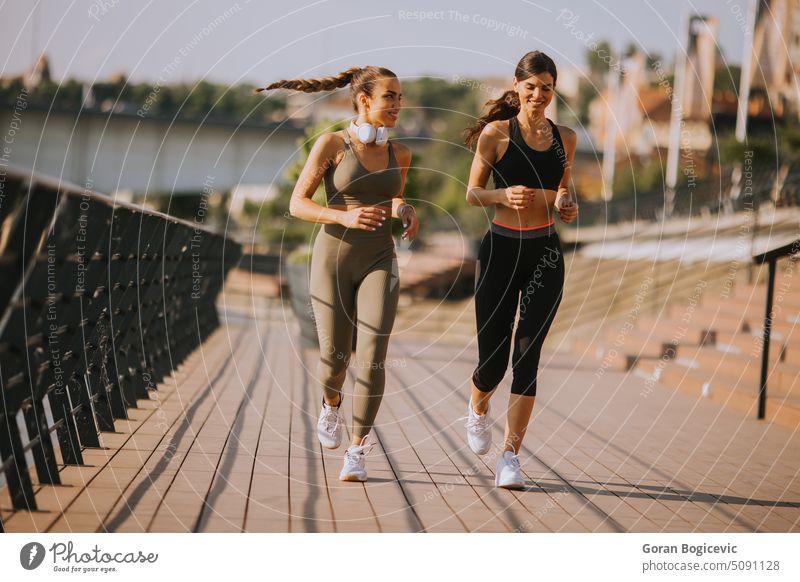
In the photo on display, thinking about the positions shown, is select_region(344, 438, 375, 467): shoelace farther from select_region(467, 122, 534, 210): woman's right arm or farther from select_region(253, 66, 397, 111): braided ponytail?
select_region(253, 66, 397, 111): braided ponytail

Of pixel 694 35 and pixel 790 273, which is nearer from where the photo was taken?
pixel 790 273

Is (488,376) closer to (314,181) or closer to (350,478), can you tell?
(350,478)

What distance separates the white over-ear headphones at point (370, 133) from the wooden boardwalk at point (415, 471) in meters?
1.62

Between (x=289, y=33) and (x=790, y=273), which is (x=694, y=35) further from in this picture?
(x=289, y=33)

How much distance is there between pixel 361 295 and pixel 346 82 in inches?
41.5

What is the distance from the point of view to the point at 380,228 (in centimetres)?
532

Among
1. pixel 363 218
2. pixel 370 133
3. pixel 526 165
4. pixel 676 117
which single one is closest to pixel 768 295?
pixel 526 165


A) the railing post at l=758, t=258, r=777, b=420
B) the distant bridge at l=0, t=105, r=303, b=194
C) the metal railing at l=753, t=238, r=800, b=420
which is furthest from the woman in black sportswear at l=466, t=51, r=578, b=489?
the distant bridge at l=0, t=105, r=303, b=194

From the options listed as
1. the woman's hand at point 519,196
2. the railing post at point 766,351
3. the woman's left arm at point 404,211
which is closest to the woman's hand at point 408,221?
the woman's left arm at point 404,211

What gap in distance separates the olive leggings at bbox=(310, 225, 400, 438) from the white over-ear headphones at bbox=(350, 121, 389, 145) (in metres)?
0.40

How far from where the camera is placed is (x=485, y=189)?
5445 mm

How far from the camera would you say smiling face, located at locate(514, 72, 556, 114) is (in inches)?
208
